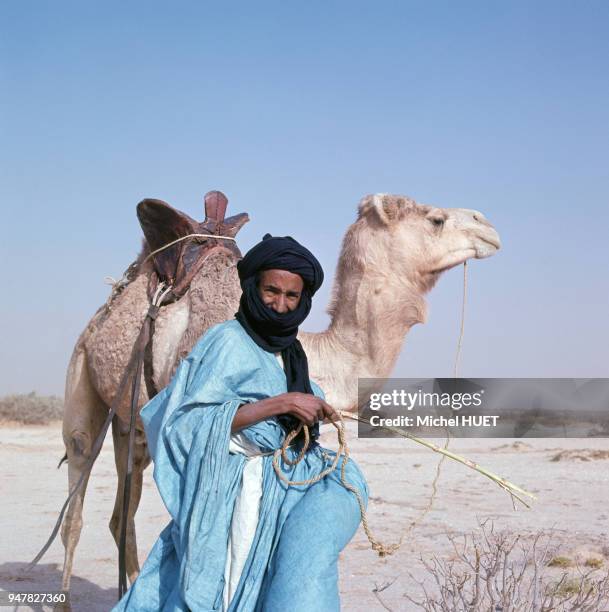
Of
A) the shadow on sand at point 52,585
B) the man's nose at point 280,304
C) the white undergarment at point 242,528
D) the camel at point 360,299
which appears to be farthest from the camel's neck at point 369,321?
the shadow on sand at point 52,585

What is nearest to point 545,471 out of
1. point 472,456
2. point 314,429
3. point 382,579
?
point 472,456

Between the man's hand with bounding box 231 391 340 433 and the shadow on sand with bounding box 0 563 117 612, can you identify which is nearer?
the man's hand with bounding box 231 391 340 433

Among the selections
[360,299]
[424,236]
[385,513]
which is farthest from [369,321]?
[385,513]

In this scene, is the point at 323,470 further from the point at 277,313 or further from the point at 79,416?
the point at 79,416

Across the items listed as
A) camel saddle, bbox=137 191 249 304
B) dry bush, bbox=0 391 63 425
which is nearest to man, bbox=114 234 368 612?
camel saddle, bbox=137 191 249 304

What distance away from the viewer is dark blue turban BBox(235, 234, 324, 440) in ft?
9.75

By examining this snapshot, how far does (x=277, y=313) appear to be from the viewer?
2979 millimetres

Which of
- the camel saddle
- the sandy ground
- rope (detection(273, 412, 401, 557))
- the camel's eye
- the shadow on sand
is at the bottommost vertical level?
the shadow on sand

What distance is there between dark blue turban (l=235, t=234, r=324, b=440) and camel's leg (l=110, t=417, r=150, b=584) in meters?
2.98

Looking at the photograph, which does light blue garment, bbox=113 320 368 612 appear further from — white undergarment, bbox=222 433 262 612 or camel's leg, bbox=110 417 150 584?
camel's leg, bbox=110 417 150 584

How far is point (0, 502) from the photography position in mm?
10516

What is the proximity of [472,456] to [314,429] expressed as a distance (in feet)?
51.0

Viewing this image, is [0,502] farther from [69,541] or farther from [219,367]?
[219,367]

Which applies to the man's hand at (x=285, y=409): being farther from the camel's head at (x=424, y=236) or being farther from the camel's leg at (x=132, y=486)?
the camel's leg at (x=132, y=486)
